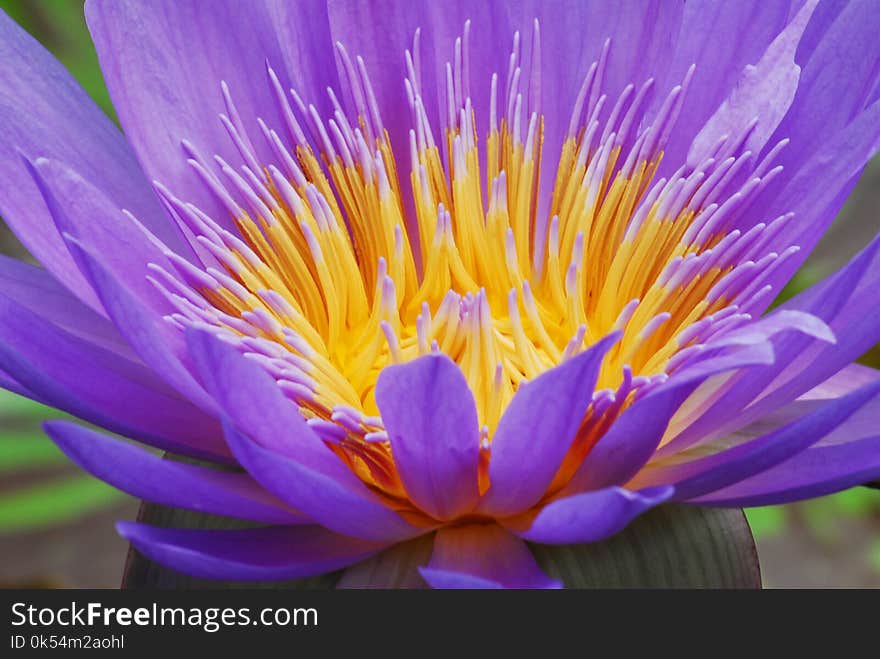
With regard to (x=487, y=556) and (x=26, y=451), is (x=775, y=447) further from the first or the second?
(x=26, y=451)

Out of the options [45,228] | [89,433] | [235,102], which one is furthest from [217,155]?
[89,433]

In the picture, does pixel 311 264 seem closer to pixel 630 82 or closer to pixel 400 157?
pixel 400 157

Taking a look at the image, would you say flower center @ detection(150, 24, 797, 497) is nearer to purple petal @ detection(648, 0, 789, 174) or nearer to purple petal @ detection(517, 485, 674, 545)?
purple petal @ detection(648, 0, 789, 174)

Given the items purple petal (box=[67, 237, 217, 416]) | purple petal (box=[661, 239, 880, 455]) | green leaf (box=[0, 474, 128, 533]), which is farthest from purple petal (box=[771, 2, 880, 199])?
green leaf (box=[0, 474, 128, 533])

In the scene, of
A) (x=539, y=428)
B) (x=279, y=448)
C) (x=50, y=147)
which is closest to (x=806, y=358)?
(x=539, y=428)

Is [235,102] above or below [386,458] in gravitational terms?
above
